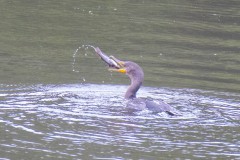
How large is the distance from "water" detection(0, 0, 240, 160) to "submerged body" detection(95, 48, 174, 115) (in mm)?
159

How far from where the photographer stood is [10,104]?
12625 millimetres

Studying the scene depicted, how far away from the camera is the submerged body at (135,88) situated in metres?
12.6

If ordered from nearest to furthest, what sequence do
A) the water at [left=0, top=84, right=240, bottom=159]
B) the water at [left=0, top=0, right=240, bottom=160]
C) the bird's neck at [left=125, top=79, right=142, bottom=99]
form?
the water at [left=0, top=84, right=240, bottom=159] → the water at [left=0, top=0, right=240, bottom=160] → the bird's neck at [left=125, top=79, right=142, bottom=99]

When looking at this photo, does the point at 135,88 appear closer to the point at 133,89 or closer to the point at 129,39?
the point at 133,89

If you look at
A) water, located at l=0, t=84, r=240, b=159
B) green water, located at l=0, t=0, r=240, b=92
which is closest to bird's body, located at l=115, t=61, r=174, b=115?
water, located at l=0, t=84, r=240, b=159

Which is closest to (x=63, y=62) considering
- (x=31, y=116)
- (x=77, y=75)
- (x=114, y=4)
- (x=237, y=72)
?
(x=77, y=75)

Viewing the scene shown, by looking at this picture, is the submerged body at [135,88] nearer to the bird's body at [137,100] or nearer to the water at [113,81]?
the bird's body at [137,100]

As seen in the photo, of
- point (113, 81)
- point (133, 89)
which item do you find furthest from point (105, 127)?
point (113, 81)

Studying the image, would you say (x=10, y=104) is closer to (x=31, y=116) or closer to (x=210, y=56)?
(x=31, y=116)

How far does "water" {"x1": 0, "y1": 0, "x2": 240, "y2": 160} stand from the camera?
1064cm

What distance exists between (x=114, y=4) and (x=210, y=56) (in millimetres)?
10284

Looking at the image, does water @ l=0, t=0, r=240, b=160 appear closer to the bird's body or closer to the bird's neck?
the bird's body

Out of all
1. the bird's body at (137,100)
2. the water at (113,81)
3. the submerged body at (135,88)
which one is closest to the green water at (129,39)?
the water at (113,81)

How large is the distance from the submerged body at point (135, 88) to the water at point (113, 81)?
159 mm
